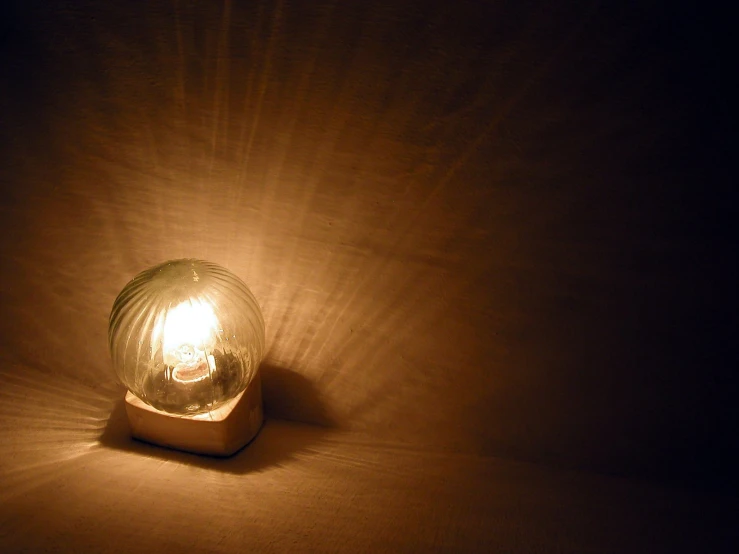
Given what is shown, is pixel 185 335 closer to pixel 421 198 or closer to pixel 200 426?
pixel 200 426

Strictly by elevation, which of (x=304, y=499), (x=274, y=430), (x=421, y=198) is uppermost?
(x=421, y=198)

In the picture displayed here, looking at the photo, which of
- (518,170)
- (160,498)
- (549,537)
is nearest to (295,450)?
(160,498)

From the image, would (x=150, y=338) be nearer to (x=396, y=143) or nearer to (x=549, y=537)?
(x=396, y=143)

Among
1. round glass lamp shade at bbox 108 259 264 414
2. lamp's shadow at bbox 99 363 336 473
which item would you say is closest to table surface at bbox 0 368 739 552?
lamp's shadow at bbox 99 363 336 473

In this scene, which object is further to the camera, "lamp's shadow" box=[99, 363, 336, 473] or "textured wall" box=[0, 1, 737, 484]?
"lamp's shadow" box=[99, 363, 336, 473]

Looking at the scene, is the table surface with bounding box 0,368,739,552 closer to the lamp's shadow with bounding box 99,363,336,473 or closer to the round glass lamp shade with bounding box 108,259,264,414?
the lamp's shadow with bounding box 99,363,336,473

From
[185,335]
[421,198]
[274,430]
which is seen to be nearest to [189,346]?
[185,335]
